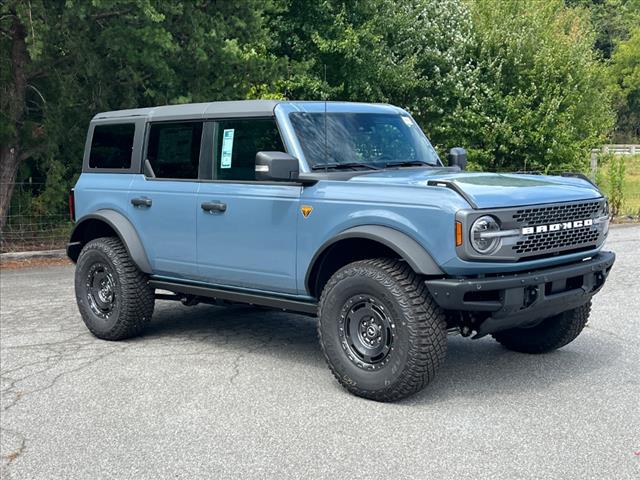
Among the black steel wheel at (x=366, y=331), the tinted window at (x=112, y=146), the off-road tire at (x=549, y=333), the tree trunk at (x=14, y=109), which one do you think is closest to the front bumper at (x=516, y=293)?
the black steel wheel at (x=366, y=331)

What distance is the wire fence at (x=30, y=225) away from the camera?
14.2m

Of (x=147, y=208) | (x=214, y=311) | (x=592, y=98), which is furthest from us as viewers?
(x=592, y=98)

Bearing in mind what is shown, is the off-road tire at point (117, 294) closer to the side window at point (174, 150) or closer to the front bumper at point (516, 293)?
the side window at point (174, 150)

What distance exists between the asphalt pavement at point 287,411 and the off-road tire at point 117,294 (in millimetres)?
165

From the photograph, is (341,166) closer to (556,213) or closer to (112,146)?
(556,213)

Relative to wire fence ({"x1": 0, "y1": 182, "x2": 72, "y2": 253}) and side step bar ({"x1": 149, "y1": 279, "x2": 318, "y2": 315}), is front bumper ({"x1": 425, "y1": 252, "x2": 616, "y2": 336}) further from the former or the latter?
wire fence ({"x1": 0, "y1": 182, "x2": 72, "y2": 253})

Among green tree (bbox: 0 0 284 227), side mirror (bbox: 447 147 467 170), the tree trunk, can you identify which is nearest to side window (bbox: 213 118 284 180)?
side mirror (bbox: 447 147 467 170)

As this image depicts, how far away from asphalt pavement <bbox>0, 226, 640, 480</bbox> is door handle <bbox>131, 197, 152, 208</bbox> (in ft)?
4.03

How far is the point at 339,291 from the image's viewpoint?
18.1 ft

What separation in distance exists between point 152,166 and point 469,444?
3.93 m

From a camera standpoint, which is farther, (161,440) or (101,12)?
(101,12)

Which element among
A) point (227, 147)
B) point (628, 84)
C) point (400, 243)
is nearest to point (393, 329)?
point (400, 243)

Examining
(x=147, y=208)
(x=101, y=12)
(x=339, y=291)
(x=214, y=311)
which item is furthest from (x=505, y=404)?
(x=101, y=12)

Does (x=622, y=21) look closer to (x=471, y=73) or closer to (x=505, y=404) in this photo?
(x=471, y=73)
